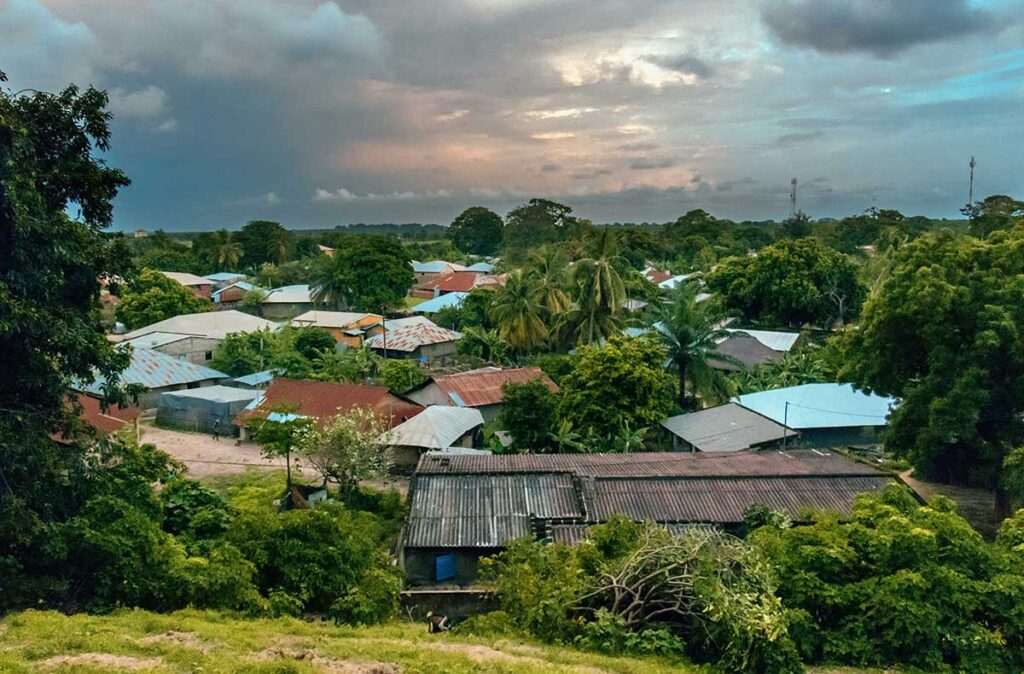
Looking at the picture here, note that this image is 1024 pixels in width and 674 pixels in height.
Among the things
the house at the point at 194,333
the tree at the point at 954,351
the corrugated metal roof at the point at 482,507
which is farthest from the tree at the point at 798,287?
the corrugated metal roof at the point at 482,507

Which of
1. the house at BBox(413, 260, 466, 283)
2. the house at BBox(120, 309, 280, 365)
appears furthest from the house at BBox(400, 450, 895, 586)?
the house at BBox(413, 260, 466, 283)

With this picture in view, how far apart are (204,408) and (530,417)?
41.4 ft

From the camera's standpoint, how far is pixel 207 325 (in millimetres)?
39562

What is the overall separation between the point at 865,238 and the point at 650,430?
67702 millimetres

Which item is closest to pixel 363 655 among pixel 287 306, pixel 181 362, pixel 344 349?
pixel 181 362

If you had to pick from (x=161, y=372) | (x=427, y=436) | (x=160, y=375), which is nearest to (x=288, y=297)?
(x=161, y=372)

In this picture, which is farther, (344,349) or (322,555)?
(344,349)

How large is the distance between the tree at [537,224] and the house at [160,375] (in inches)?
2220

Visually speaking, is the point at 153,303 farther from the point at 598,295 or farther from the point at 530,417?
Result: the point at 530,417

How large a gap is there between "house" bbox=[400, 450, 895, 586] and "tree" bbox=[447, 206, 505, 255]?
314 ft

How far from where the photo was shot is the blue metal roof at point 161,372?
97.3 ft

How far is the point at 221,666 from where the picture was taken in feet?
28.7

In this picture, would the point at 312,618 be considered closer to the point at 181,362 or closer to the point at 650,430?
the point at 650,430

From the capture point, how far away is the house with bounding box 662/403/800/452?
22.3m
